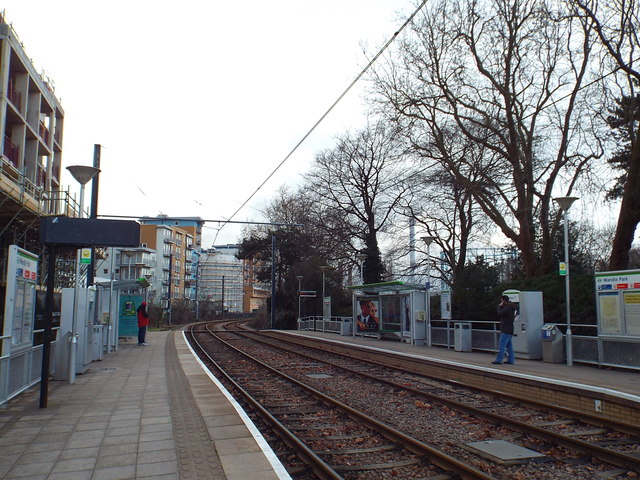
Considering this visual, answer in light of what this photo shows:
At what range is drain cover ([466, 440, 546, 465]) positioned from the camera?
21.8 feet

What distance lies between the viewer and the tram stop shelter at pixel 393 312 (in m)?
21.8

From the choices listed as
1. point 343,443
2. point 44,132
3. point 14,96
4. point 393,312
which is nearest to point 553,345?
point 343,443

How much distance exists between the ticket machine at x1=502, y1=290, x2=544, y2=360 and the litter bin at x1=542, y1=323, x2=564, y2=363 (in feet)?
2.23

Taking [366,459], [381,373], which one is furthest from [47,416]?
[381,373]

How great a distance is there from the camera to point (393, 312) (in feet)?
82.4

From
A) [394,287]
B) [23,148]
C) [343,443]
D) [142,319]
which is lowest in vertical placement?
[343,443]

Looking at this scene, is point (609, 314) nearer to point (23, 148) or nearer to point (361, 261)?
point (361, 261)

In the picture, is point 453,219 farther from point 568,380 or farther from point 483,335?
point 568,380

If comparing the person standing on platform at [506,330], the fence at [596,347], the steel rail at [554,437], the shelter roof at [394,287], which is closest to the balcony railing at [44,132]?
the shelter roof at [394,287]

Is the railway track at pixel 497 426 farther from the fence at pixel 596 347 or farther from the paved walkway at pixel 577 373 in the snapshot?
the fence at pixel 596 347

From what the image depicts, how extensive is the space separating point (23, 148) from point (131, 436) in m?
29.4

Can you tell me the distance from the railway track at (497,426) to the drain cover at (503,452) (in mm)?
86

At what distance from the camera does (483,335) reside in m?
18.6

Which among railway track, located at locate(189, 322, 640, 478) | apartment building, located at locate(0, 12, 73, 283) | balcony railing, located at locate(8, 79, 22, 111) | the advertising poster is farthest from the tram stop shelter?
balcony railing, located at locate(8, 79, 22, 111)
